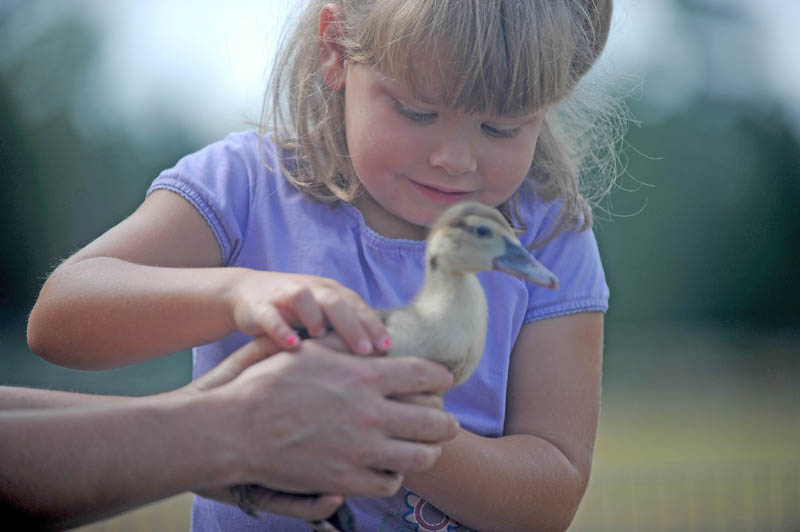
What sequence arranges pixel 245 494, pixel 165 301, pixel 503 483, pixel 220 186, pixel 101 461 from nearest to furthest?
pixel 101 461, pixel 245 494, pixel 165 301, pixel 503 483, pixel 220 186

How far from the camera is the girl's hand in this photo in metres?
1.19

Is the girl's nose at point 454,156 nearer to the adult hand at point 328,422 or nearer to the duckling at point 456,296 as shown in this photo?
the duckling at point 456,296

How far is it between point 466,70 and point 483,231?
0.33 metres

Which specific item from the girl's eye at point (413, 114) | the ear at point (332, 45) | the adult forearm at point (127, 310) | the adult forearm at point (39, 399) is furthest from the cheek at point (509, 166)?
the adult forearm at point (39, 399)

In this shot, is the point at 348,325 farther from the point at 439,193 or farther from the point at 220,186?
the point at 220,186

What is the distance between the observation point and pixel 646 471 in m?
6.33

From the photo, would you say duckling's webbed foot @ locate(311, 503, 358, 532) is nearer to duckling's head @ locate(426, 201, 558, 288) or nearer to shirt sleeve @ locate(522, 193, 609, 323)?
duckling's head @ locate(426, 201, 558, 288)

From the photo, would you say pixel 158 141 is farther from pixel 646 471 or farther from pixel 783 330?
pixel 783 330

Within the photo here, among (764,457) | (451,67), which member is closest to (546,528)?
(451,67)

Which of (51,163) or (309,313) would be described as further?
(51,163)

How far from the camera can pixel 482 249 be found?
130 cm

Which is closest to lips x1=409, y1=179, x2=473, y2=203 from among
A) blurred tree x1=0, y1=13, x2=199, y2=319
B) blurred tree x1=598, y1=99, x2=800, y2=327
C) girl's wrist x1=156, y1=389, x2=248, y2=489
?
girl's wrist x1=156, y1=389, x2=248, y2=489

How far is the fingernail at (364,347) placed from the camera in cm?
119

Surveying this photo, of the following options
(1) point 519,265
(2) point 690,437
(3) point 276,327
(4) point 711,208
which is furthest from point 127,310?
(4) point 711,208
